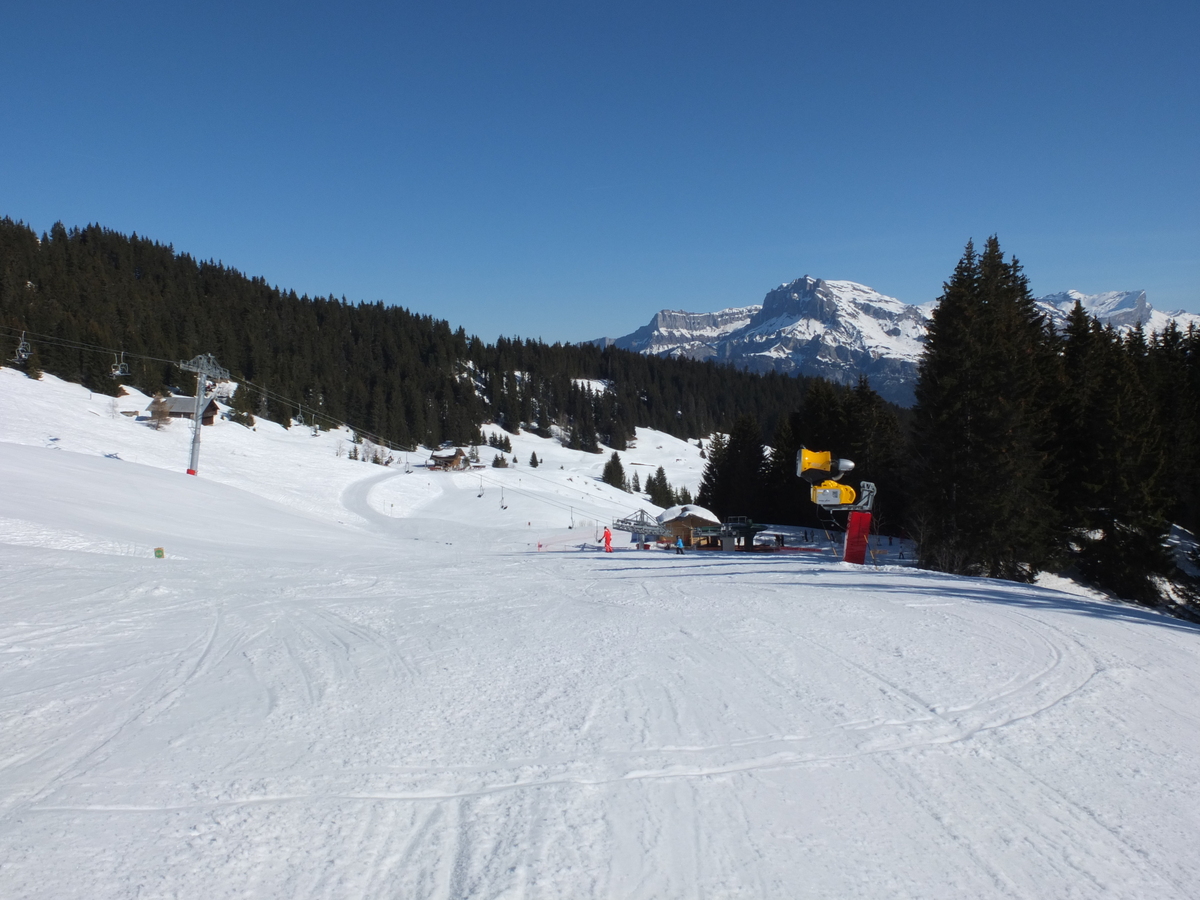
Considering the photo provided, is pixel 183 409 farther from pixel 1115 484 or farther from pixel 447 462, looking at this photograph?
pixel 1115 484

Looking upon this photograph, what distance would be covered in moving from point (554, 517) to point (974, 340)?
2972 centimetres

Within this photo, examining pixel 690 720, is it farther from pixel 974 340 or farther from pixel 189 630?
pixel 974 340

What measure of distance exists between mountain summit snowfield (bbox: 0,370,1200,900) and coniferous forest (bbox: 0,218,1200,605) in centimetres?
1064

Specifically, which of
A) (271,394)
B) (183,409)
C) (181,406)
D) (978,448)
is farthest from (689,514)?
(271,394)

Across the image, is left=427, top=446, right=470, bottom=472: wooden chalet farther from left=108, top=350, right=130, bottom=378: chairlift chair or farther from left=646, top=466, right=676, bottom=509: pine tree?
left=108, top=350, right=130, bottom=378: chairlift chair

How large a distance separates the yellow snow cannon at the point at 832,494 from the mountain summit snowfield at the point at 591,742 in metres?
5.25

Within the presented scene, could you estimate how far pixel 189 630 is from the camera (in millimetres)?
8719

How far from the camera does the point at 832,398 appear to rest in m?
44.4

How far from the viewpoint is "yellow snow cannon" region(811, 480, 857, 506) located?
1709cm

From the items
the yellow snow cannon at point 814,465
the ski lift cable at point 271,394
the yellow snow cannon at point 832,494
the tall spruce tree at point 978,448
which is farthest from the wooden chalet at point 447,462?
the yellow snow cannon at point 832,494

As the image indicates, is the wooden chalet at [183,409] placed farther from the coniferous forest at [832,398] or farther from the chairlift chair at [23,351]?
the chairlift chair at [23,351]

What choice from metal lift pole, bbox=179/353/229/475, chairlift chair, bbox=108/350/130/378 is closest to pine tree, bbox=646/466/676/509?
metal lift pole, bbox=179/353/229/475

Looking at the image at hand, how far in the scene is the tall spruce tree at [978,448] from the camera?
20.2 meters

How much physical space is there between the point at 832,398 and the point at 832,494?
29353 millimetres
